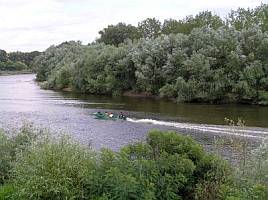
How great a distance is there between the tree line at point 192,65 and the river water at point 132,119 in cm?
441

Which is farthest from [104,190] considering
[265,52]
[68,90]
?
[68,90]

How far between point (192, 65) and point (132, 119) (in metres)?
21.9

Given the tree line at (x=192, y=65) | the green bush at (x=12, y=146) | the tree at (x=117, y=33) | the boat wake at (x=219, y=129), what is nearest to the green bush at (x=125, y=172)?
the green bush at (x=12, y=146)

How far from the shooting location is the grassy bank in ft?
52.4

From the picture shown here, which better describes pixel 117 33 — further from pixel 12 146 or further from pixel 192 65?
pixel 12 146

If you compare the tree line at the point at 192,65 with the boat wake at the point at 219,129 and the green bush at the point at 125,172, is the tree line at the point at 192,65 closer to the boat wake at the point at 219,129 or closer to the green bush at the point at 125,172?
the boat wake at the point at 219,129

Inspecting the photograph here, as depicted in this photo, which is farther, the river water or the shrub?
the river water

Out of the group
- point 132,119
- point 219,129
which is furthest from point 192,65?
point 219,129

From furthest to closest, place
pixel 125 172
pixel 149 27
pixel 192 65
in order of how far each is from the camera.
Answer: pixel 149 27 → pixel 192 65 → pixel 125 172

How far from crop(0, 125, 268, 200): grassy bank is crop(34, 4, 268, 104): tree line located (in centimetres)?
5004

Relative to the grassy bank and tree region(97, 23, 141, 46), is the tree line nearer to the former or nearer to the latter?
tree region(97, 23, 141, 46)

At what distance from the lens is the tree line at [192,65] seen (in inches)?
2724

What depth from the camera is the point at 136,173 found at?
16.1m

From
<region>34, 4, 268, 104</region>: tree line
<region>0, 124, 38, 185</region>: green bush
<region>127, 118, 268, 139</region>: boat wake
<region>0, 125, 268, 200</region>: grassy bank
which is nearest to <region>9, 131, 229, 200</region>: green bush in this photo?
<region>0, 125, 268, 200</region>: grassy bank
